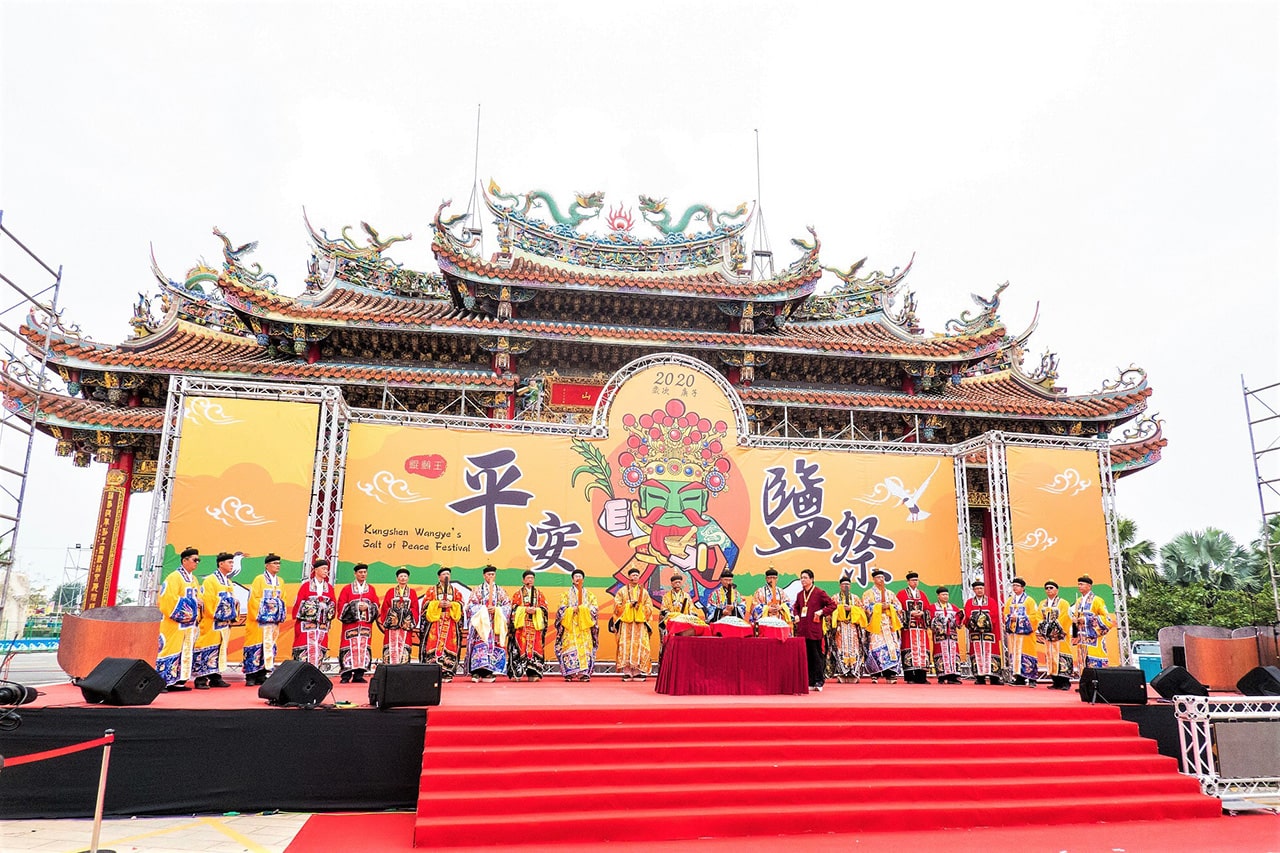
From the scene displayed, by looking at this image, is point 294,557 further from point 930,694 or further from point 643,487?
point 930,694

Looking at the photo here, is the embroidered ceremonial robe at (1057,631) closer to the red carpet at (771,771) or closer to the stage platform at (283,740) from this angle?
the red carpet at (771,771)

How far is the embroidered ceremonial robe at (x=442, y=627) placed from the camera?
29.8 ft

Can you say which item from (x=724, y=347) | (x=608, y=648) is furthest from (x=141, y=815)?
(x=724, y=347)

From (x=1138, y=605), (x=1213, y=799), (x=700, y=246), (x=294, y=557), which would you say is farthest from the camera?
(x=1138, y=605)

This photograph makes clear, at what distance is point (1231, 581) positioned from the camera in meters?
19.7

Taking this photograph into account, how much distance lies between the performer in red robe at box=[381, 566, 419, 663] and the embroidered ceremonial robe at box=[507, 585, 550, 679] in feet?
3.97

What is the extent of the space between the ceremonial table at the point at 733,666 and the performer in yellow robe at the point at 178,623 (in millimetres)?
4677

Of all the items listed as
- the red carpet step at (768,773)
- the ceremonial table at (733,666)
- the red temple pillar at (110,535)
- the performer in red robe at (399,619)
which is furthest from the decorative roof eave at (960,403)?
the red temple pillar at (110,535)

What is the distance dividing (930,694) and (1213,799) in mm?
2517

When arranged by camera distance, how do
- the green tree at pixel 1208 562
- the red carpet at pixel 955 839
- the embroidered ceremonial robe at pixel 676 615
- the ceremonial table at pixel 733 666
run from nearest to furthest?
the red carpet at pixel 955 839, the ceremonial table at pixel 733 666, the embroidered ceremonial robe at pixel 676 615, the green tree at pixel 1208 562

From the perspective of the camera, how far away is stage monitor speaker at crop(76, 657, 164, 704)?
17.9 ft

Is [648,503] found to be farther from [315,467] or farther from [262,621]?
[262,621]

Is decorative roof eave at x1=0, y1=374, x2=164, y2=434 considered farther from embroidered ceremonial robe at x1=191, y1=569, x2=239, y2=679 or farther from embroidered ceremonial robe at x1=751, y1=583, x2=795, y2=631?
embroidered ceremonial robe at x1=751, y1=583, x2=795, y2=631

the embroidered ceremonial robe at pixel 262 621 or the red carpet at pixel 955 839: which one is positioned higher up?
the embroidered ceremonial robe at pixel 262 621
